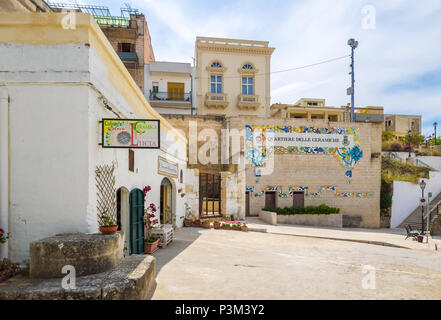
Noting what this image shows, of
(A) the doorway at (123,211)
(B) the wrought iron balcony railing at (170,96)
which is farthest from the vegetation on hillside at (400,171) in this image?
(A) the doorway at (123,211)

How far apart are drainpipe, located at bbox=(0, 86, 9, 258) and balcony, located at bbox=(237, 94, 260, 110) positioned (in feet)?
73.8

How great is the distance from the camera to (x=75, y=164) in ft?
15.5

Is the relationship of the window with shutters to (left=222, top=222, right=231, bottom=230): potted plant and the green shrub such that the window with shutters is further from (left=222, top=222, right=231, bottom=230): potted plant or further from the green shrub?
the green shrub

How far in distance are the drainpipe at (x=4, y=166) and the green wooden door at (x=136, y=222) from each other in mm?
2623

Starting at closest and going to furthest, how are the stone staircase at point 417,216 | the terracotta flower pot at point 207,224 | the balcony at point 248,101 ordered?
the terracotta flower pot at point 207,224 < the stone staircase at point 417,216 < the balcony at point 248,101

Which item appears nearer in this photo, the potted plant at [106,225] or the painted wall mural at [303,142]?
the potted plant at [106,225]

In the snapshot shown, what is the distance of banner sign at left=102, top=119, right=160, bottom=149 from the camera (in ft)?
16.8

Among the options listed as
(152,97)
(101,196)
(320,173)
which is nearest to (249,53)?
(152,97)

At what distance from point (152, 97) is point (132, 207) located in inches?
785

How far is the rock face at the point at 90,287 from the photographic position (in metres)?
3.42

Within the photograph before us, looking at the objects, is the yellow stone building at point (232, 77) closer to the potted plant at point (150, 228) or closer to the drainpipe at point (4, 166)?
the potted plant at point (150, 228)

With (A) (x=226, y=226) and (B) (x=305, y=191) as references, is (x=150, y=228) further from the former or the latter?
(B) (x=305, y=191)

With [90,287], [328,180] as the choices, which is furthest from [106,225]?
[328,180]

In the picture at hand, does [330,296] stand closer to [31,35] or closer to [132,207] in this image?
[132,207]
